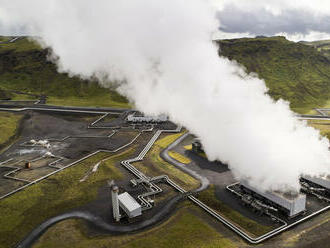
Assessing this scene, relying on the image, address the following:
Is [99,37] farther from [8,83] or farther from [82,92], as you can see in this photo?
[8,83]

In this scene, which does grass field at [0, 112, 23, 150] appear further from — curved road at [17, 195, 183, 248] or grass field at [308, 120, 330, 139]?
grass field at [308, 120, 330, 139]

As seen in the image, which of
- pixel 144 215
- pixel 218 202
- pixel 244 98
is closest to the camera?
pixel 144 215

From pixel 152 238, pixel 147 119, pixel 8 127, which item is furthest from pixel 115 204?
pixel 8 127

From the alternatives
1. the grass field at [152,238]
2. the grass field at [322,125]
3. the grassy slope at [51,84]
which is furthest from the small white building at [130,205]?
the grassy slope at [51,84]

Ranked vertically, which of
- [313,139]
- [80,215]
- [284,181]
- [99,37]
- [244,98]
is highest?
[99,37]

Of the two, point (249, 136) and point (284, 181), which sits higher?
point (249, 136)

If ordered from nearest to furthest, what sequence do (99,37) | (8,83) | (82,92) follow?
(99,37)
(82,92)
(8,83)

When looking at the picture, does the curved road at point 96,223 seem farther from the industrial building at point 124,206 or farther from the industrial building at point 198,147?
the industrial building at point 198,147

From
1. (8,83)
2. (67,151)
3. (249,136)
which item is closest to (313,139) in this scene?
(249,136)
